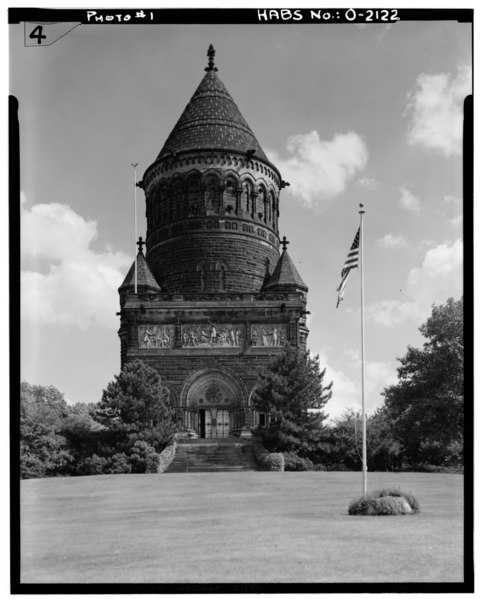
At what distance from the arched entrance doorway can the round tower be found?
21.2 ft

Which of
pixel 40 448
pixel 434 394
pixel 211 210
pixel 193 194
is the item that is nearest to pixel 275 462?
pixel 434 394

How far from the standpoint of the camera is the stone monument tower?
4475 centimetres

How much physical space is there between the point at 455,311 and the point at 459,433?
603 cm

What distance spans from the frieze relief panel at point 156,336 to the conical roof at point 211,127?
39.6 feet

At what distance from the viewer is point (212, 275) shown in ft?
163

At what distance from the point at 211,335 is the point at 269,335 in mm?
3168

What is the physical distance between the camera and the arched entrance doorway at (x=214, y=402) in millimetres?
44531

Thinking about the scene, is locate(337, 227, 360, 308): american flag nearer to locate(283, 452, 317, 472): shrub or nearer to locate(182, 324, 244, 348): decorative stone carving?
locate(283, 452, 317, 472): shrub

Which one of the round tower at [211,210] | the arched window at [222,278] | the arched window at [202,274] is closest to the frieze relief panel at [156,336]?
the round tower at [211,210]

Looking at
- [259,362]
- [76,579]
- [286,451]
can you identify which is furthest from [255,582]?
[259,362]

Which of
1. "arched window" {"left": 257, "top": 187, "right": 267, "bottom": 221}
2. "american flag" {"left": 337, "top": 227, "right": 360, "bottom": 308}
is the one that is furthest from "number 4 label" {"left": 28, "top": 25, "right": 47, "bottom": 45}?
"arched window" {"left": 257, "top": 187, "right": 267, "bottom": 221}

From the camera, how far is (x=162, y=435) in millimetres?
36906

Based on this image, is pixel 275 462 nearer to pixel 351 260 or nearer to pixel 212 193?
pixel 351 260

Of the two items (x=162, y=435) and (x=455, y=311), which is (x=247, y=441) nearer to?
(x=162, y=435)
